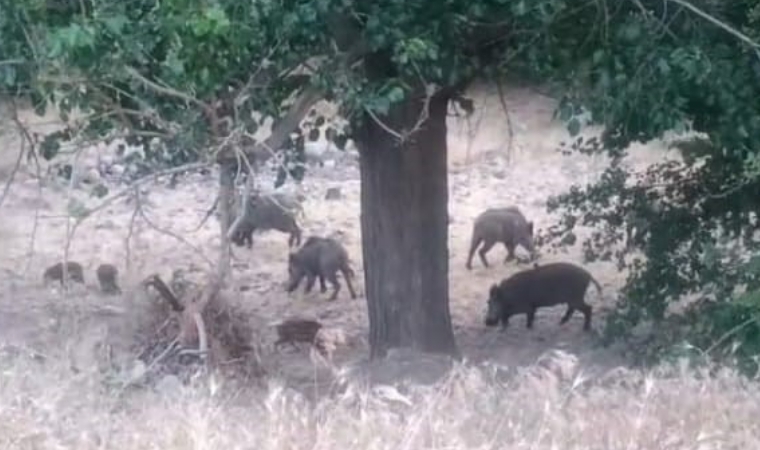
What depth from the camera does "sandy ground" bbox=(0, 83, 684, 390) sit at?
1393 centimetres

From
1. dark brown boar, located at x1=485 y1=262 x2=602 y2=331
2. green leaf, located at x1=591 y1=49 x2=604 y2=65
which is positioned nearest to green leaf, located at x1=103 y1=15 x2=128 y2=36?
green leaf, located at x1=591 y1=49 x2=604 y2=65

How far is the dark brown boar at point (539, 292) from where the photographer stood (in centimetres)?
1614

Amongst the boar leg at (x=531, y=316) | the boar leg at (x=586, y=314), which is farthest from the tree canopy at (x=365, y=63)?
the boar leg at (x=531, y=316)

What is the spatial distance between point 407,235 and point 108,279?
530 cm

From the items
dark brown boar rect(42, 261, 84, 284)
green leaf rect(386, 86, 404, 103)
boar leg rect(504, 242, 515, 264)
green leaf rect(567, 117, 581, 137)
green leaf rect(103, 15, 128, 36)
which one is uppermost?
green leaf rect(103, 15, 128, 36)

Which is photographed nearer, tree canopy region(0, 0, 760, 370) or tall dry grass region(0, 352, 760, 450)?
tall dry grass region(0, 352, 760, 450)

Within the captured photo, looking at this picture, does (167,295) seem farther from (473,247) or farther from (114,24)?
(473,247)

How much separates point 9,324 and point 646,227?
17.5 feet

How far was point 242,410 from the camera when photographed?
22.4ft

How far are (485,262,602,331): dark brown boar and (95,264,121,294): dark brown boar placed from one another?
3501 mm

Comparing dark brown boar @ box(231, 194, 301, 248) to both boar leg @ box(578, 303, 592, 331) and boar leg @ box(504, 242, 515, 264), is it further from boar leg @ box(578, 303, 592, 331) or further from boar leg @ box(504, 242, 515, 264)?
boar leg @ box(578, 303, 592, 331)

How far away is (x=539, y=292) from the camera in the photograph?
16266 millimetres

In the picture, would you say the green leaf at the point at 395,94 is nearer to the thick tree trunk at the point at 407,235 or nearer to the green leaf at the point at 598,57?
the green leaf at the point at 598,57

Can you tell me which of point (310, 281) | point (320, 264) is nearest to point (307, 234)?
point (310, 281)
